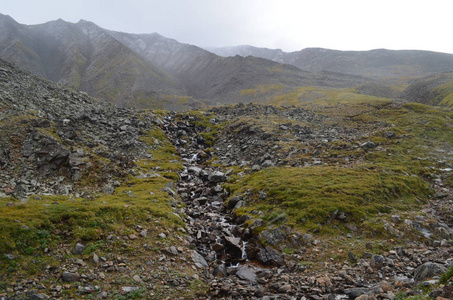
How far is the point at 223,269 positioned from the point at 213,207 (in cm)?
1025

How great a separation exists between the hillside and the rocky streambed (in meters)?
0.09

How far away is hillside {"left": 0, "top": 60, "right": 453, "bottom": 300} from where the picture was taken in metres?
13.7

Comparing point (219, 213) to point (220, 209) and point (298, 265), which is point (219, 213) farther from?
point (298, 265)

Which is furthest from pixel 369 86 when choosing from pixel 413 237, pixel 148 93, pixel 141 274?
pixel 141 274

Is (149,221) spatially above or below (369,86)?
below

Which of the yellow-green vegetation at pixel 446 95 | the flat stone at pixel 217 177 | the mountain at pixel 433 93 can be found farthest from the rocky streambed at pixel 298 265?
the mountain at pixel 433 93

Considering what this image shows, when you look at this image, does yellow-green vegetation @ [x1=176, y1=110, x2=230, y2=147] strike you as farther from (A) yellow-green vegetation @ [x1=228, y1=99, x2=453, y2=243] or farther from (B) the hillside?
(A) yellow-green vegetation @ [x1=228, y1=99, x2=453, y2=243]

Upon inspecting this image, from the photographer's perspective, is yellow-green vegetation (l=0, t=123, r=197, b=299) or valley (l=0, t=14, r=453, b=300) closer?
yellow-green vegetation (l=0, t=123, r=197, b=299)

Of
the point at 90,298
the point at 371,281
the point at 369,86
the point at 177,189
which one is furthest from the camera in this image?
the point at 369,86

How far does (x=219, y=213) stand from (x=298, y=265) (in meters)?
10.5

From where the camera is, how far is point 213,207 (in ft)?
87.6

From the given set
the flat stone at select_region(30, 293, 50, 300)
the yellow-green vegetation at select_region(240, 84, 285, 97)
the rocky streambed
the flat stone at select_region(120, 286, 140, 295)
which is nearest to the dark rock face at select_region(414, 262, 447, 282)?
the rocky streambed

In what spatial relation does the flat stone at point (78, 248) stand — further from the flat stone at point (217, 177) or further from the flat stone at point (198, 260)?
the flat stone at point (217, 177)

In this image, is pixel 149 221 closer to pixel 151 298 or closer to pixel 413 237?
pixel 151 298
